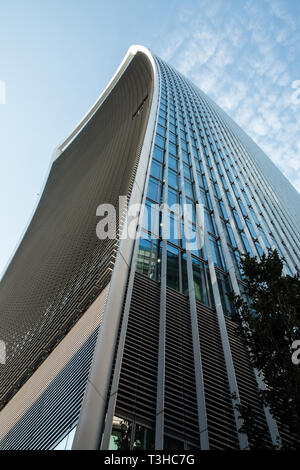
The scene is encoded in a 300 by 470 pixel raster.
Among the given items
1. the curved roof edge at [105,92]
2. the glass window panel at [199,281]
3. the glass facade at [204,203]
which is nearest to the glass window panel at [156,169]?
the glass facade at [204,203]

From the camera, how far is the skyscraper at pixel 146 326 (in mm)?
7152

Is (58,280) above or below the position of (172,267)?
above

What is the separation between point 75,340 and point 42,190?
48.0 metres

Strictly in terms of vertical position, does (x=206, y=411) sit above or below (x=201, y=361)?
below

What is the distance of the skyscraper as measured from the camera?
7152 millimetres

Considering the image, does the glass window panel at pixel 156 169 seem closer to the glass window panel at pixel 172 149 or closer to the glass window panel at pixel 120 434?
the glass window panel at pixel 172 149

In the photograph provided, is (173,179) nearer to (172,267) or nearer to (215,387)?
(172,267)

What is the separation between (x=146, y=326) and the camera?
909 cm

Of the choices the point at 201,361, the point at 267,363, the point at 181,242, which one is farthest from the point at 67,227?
the point at 267,363

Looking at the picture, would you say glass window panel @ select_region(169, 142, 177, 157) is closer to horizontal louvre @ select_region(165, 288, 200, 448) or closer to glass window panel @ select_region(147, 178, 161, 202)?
glass window panel @ select_region(147, 178, 161, 202)

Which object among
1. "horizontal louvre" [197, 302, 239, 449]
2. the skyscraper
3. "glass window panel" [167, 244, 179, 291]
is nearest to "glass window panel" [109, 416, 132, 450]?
the skyscraper

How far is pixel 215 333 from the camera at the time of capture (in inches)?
404

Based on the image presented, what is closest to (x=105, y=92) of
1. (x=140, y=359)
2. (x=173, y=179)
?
(x=173, y=179)
